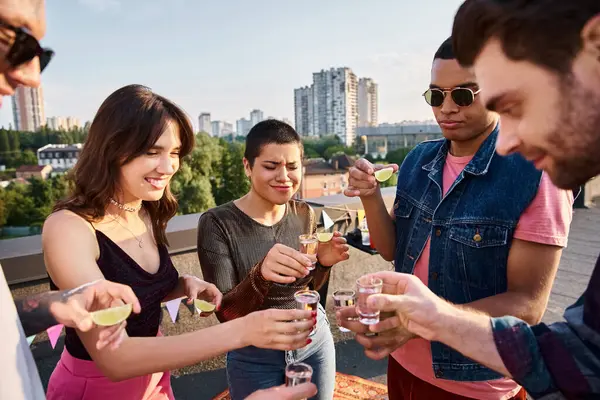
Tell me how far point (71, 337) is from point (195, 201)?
143 feet

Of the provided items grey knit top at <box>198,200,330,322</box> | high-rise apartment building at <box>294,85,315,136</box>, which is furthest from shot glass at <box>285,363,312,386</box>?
high-rise apartment building at <box>294,85,315,136</box>

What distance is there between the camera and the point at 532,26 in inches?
43.1

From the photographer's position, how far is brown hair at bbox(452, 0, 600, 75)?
1.03 metres

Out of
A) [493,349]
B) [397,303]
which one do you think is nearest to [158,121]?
[397,303]

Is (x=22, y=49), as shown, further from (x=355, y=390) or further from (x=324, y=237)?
(x=355, y=390)

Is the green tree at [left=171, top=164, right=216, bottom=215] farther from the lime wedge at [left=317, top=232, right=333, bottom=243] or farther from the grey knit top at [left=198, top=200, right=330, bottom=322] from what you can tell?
the lime wedge at [left=317, top=232, right=333, bottom=243]

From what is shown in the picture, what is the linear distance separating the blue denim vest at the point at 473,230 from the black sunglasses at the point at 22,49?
182cm

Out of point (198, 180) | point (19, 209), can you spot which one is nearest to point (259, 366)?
point (198, 180)

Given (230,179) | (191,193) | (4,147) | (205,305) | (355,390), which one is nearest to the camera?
(205,305)

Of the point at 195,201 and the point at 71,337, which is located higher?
the point at 71,337

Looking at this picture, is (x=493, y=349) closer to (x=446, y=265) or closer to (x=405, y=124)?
(x=446, y=265)

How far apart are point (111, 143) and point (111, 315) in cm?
95

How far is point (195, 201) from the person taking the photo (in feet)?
146

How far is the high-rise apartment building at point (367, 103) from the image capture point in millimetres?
117000
